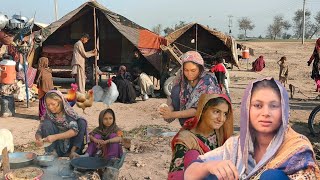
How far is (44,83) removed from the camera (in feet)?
25.1

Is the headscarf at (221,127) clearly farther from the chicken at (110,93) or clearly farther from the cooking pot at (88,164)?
the chicken at (110,93)

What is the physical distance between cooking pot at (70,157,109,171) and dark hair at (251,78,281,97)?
1.98 metres

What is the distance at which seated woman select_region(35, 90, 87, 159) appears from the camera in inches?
150

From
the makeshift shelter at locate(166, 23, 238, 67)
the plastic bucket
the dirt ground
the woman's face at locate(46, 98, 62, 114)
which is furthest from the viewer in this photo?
the makeshift shelter at locate(166, 23, 238, 67)

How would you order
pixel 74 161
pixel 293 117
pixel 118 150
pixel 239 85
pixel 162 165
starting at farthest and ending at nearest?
pixel 239 85
pixel 293 117
pixel 162 165
pixel 118 150
pixel 74 161

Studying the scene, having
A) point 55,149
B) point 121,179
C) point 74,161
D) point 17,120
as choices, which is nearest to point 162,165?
point 121,179

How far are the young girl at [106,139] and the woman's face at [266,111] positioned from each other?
2575 millimetres

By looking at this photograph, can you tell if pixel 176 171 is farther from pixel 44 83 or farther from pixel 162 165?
pixel 44 83

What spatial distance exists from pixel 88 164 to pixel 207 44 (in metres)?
12.5

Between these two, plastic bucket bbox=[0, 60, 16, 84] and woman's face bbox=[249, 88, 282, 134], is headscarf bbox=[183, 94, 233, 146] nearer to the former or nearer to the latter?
woman's face bbox=[249, 88, 282, 134]

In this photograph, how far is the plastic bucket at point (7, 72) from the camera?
28.3ft

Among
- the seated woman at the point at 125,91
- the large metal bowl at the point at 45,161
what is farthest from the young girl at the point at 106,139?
the seated woman at the point at 125,91

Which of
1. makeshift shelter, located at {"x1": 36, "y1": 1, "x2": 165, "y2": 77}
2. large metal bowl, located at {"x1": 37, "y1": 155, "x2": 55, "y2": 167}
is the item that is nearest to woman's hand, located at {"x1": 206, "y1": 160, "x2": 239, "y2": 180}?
large metal bowl, located at {"x1": 37, "y1": 155, "x2": 55, "y2": 167}

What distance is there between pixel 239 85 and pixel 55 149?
1151cm
